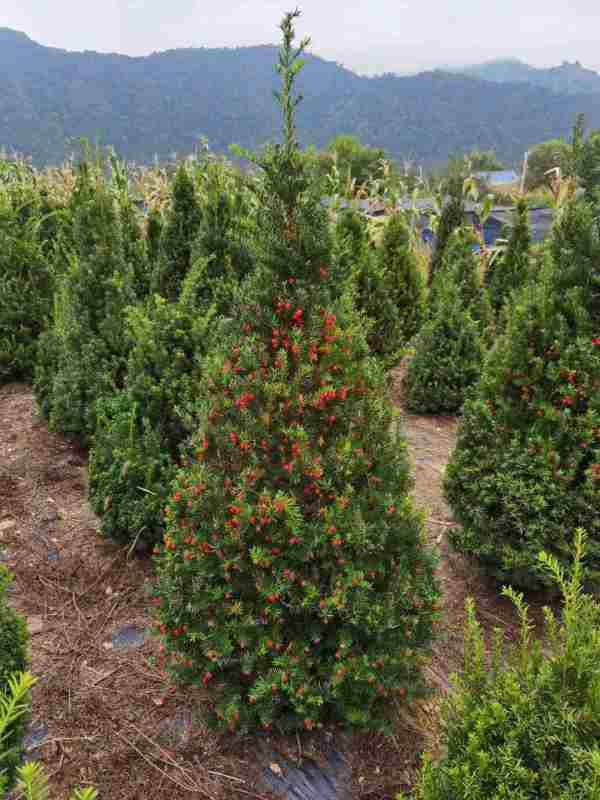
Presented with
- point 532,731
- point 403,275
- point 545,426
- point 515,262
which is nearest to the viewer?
point 532,731

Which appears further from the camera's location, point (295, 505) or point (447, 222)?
point (447, 222)

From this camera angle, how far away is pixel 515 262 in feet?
29.4

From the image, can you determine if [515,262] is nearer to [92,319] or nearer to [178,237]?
[178,237]

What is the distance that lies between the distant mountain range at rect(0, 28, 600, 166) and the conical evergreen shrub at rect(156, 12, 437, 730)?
12487 cm

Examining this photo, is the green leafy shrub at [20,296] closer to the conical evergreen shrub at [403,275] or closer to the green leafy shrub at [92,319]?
the green leafy shrub at [92,319]

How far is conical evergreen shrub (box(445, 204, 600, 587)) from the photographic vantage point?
10.8 ft

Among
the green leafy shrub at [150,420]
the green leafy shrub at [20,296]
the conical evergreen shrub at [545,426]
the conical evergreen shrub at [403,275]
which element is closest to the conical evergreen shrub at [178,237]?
the green leafy shrub at [20,296]

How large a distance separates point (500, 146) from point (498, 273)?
14251 cm

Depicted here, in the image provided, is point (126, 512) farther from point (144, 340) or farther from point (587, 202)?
point (587, 202)

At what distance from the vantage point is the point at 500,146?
443 feet

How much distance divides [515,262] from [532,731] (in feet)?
26.9

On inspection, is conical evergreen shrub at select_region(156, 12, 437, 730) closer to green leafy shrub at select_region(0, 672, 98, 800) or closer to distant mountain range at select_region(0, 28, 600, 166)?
green leafy shrub at select_region(0, 672, 98, 800)

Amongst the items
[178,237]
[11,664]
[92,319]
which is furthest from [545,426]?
[178,237]

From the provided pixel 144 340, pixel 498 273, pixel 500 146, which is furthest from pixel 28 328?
pixel 500 146
